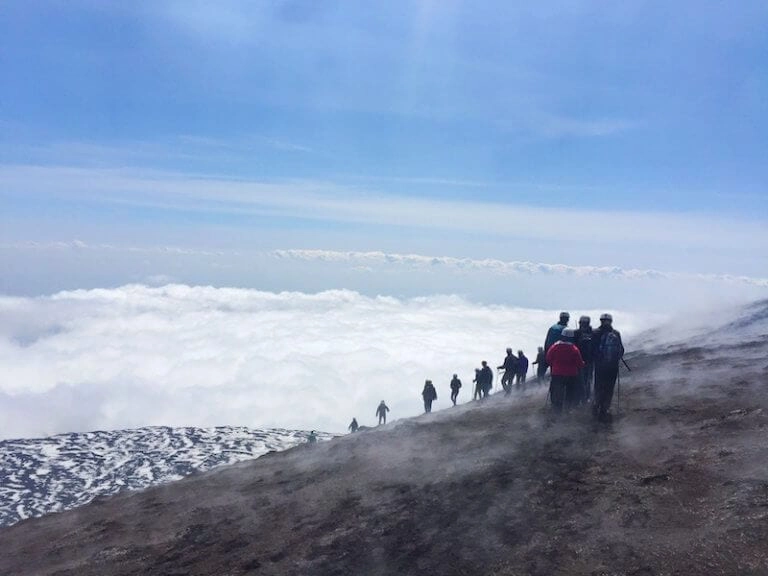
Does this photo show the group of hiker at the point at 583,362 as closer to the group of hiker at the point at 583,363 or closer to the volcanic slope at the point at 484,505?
the group of hiker at the point at 583,363

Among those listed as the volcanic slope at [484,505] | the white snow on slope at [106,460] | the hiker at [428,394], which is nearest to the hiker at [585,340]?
the volcanic slope at [484,505]

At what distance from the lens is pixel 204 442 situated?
103250 millimetres

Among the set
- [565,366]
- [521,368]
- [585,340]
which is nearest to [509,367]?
[521,368]

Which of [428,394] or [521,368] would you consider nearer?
[521,368]

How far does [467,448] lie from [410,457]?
5.42ft

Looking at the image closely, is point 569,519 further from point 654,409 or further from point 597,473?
point 654,409

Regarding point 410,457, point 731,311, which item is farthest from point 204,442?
point 410,457

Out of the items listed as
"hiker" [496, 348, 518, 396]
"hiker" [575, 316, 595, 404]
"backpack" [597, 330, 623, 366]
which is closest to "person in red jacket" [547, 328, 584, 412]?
"hiker" [575, 316, 595, 404]

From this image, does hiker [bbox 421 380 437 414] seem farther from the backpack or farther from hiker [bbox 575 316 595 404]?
the backpack

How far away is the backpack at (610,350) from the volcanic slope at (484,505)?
1781 mm

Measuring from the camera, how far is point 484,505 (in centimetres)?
1268

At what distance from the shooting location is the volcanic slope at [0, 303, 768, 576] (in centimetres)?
1027

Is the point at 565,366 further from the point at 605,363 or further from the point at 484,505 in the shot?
the point at 484,505

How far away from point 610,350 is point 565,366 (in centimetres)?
131
